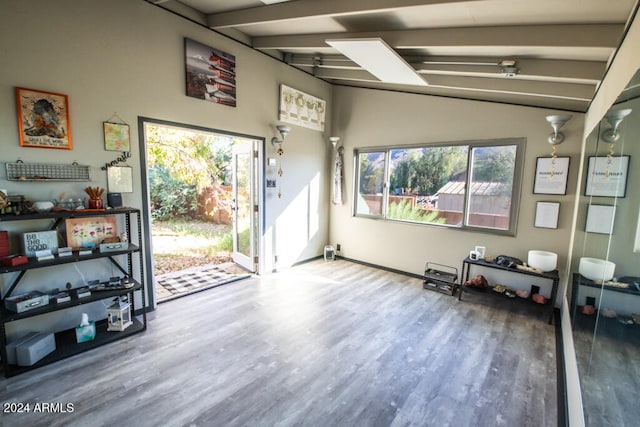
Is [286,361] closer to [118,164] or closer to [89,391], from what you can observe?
[89,391]

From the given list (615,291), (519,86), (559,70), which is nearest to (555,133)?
(519,86)

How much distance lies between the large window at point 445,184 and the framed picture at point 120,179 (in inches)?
133

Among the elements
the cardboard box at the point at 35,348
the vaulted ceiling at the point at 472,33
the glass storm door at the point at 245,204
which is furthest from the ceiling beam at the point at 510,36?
the cardboard box at the point at 35,348

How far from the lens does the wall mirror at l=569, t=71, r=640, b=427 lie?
0.97 meters

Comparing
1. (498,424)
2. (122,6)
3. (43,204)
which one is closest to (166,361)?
(43,204)

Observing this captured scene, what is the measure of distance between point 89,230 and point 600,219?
3873 mm

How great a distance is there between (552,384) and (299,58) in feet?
14.7

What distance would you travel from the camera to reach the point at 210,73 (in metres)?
3.34

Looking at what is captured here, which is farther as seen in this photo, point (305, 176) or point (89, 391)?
point (305, 176)

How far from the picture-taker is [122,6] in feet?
8.66

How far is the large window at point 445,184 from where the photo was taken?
3631mm

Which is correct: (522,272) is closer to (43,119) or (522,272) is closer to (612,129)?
(612,129)

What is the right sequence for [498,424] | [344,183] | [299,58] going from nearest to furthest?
1. [498,424]
2. [299,58]
3. [344,183]

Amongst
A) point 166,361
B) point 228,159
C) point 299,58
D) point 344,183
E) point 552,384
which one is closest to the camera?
point 552,384
